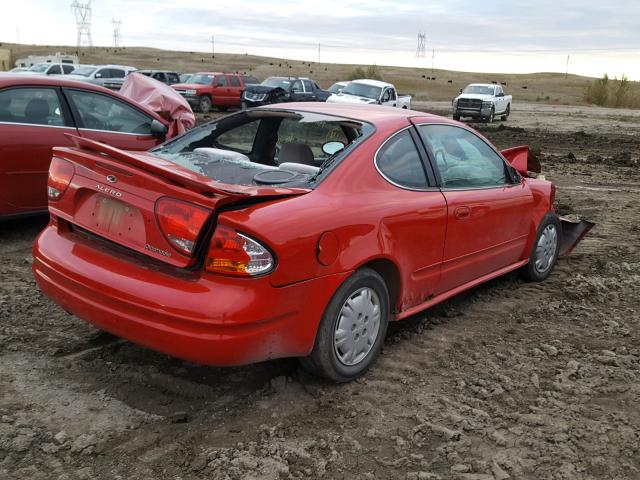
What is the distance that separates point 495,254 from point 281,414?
7.52 ft

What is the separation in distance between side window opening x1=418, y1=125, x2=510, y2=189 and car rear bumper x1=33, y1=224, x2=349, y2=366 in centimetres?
140

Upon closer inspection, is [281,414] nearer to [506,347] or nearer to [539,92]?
[506,347]

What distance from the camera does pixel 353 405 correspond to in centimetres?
341

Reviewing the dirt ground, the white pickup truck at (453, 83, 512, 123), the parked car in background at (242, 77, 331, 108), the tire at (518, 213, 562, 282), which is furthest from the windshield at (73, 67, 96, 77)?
the tire at (518, 213, 562, 282)

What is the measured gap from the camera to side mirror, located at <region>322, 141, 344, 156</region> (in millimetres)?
3887

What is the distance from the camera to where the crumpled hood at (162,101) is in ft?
27.3

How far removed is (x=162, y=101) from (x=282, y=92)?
18483 millimetres

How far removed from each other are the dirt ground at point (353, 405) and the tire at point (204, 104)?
22.9m

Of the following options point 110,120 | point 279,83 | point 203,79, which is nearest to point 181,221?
point 110,120

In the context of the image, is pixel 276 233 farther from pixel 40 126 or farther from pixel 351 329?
pixel 40 126

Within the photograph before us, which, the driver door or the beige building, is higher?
the beige building

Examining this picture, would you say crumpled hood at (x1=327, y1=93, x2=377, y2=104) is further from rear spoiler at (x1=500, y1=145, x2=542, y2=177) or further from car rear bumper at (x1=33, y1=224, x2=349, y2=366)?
car rear bumper at (x1=33, y1=224, x2=349, y2=366)

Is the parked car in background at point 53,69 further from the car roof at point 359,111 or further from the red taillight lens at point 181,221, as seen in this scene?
the red taillight lens at point 181,221

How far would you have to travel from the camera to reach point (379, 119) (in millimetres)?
4062
